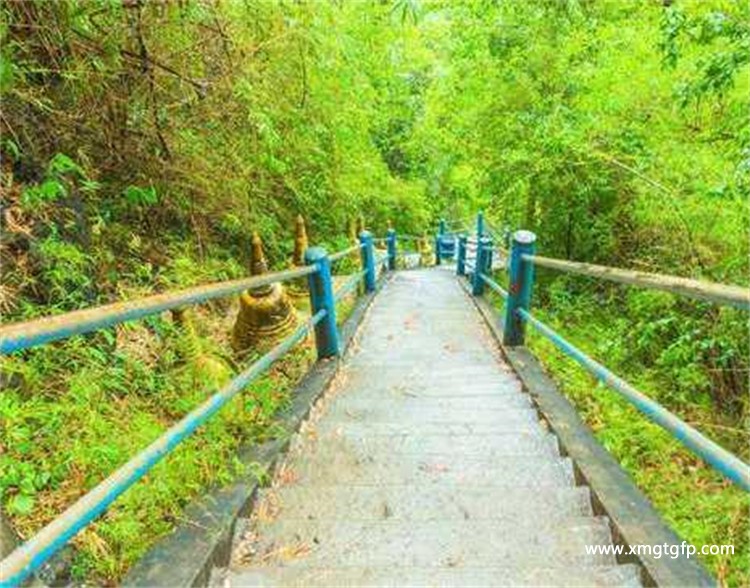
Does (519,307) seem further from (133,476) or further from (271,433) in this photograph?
(133,476)

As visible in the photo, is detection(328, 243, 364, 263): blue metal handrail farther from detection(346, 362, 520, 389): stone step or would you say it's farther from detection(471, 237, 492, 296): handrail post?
detection(471, 237, 492, 296): handrail post

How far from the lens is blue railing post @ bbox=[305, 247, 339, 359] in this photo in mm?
4809

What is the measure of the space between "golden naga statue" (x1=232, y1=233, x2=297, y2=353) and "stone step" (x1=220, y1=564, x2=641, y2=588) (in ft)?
12.2

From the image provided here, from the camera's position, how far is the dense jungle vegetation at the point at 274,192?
346 cm

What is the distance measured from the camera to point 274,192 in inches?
369

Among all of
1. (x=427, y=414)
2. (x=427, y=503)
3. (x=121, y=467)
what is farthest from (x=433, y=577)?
(x=427, y=414)

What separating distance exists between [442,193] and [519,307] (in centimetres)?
2634

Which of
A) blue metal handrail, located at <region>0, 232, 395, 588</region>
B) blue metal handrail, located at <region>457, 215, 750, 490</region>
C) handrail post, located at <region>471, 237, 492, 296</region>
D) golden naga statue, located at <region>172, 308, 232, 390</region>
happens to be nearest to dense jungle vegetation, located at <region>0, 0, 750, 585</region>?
golden naga statue, located at <region>172, 308, 232, 390</region>

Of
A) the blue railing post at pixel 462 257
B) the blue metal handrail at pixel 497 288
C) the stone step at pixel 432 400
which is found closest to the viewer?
the stone step at pixel 432 400

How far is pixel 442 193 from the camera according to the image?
3109cm

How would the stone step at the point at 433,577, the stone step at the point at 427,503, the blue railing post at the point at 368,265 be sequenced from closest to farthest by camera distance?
the stone step at the point at 433,577 < the stone step at the point at 427,503 < the blue railing post at the point at 368,265

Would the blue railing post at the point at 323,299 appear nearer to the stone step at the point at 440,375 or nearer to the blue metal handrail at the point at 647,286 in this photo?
the stone step at the point at 440,375

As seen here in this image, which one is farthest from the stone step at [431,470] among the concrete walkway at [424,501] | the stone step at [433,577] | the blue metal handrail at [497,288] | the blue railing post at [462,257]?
the blue railing post at [462,257]

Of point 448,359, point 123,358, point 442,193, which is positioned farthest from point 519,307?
point 442,193
